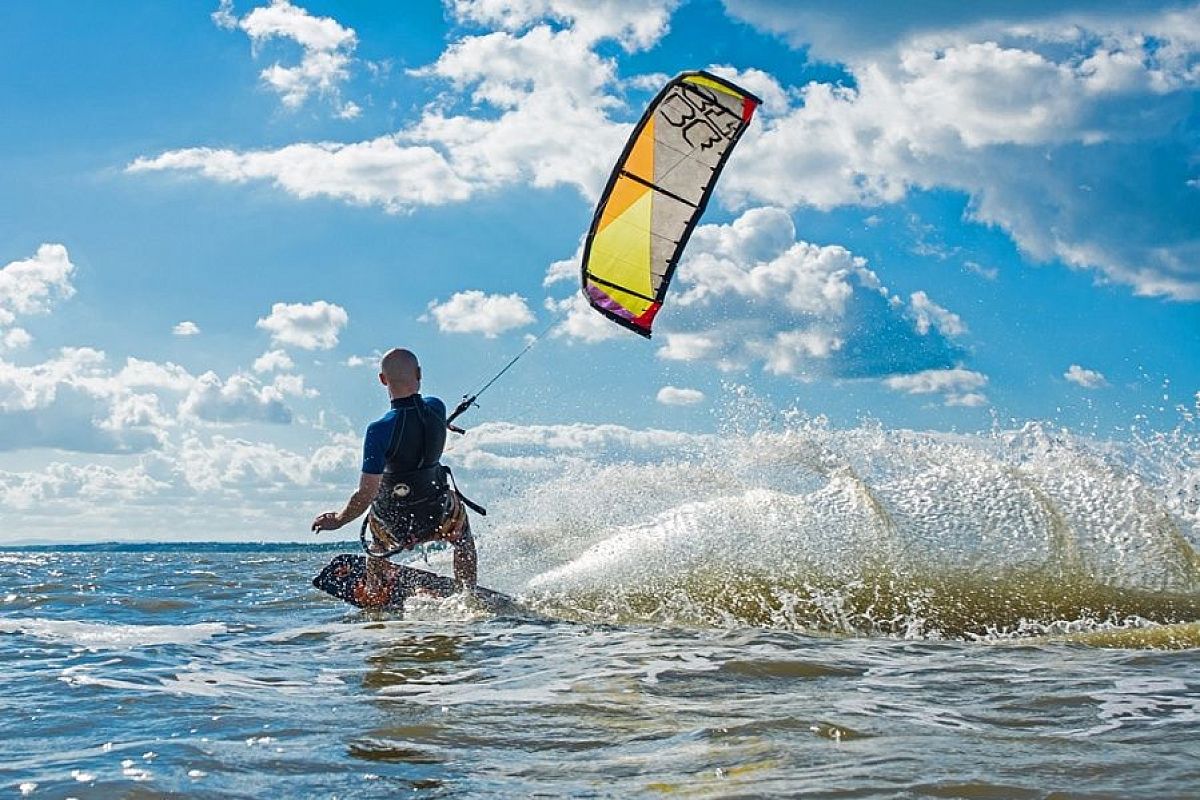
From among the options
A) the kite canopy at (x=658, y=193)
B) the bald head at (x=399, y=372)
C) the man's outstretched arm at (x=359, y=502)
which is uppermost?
the kite canopy at (x=658, y=193)

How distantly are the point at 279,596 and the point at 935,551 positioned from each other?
724 centimetres

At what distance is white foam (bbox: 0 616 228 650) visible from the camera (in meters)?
7.77

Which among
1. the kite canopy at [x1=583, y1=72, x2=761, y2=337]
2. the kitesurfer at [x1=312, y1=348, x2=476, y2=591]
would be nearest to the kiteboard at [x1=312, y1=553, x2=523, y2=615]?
the kitesurfer at [x1=312, y1=348, x2=476, y2=591]

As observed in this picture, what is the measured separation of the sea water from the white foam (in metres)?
0.06

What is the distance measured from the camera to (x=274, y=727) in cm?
467

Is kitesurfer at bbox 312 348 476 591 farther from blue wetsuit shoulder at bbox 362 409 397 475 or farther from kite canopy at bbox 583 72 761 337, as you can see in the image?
kite canopy at bbox 583 72 761 337

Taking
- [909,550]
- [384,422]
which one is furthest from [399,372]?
[909,550]

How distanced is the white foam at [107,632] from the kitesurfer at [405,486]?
1.28 m

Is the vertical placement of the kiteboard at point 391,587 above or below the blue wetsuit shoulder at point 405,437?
below

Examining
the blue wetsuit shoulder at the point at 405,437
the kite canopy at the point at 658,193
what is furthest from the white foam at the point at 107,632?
the kite canopy at the point at 658,193

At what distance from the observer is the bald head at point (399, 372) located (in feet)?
29.3

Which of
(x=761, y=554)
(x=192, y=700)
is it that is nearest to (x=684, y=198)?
(x=761, y=554)

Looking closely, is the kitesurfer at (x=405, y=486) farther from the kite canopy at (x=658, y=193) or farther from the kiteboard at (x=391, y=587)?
the kite canopy at (x=658, y=193)

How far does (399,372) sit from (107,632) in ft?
9.91
